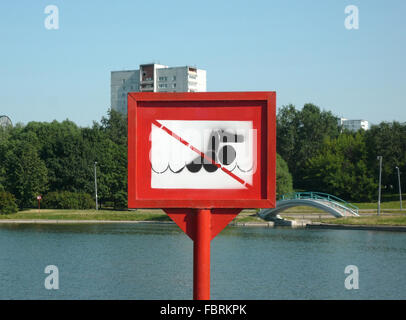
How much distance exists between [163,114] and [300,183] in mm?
100713

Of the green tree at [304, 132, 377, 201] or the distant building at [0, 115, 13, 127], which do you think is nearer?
the green tree at [304, 132, 377, 201]

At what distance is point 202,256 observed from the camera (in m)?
4.68

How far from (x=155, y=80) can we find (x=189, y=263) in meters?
122

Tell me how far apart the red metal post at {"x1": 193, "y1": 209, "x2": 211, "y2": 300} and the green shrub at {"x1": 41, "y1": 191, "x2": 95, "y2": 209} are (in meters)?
78.2

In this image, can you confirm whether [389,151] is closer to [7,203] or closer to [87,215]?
[87,215]

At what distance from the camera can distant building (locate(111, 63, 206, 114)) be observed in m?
159

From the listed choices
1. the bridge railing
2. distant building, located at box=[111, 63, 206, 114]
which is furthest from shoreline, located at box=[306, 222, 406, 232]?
distant building, located at box=[111, 63, 206, 114]

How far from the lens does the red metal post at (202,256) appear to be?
4621mm

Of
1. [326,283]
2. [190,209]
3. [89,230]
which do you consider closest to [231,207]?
[190,209]

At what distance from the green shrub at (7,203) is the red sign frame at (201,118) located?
74.6 metres

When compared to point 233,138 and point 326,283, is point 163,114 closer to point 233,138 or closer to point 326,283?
point 233,138

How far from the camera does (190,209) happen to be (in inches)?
191

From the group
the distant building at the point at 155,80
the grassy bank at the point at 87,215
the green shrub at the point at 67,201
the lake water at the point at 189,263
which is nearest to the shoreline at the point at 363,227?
the lake water at the point at 189,263

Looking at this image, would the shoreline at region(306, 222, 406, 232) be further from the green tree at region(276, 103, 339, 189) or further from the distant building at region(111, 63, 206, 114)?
the distant building at region(111, 63, 206, 114)
